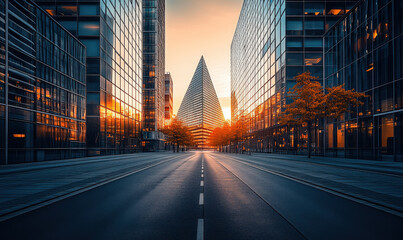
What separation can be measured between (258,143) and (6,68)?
51.0 m

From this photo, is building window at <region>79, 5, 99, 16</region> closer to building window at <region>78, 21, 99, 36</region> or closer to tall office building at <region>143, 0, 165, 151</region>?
building window at <region>78, 21, 99, 36</region>

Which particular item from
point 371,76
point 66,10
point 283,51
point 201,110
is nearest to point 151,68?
point 66,10

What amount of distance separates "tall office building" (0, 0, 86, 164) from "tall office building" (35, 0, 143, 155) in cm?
333

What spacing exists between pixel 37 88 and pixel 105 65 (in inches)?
588

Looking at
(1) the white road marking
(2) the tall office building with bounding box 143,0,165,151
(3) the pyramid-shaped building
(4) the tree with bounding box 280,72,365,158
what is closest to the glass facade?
(4) the tree with bounding box 280,72,365,158

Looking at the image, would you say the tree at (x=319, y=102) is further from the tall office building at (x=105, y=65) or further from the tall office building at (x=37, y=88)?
the tall office building at (x=105, y=65)

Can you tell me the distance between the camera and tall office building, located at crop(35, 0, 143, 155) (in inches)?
1334

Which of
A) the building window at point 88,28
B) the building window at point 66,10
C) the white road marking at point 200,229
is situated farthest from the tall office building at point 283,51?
the building window at point 66,10

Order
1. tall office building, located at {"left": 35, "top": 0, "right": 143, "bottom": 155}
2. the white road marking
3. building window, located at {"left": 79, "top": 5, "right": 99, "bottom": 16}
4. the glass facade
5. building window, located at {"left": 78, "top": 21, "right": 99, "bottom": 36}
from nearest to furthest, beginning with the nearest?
the white road marking < the glass facade < tall office building, located at {"left": 35, "top": 0, "right": 143, "bottom": 155} < building window, located at {"left": 78, "top": 21, "right": 99, "bottom": 36} < building window, located at {"left": 79, "top": 5, "right": 99, "bottom": 16}

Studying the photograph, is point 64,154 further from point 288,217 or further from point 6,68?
point 288,217

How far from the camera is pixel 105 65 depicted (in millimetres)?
36031

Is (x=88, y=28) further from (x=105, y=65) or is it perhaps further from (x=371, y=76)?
(x=371, y=76)

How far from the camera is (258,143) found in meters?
58.5

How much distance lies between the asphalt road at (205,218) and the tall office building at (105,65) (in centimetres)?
2904
